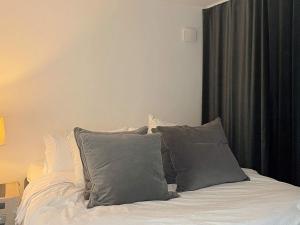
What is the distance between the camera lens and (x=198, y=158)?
7.23ft

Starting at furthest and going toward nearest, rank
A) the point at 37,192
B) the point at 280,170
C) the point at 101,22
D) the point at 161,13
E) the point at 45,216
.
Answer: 1. the point at 161,13
2. the point at 101,22
3. the point at 280,170
4. the point at 37,192
5. the point at 45,216

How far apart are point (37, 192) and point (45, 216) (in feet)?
1.16

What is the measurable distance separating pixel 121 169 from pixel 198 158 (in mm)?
602

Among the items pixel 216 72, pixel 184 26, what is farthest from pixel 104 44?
pixel 216 72

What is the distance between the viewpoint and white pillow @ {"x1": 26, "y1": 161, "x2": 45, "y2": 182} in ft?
7.72

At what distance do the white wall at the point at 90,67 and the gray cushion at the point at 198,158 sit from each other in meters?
0.80

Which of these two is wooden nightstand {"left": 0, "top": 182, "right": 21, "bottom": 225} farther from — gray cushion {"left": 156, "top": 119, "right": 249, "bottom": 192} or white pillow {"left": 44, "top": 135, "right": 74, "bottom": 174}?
gray cushion {"left": 156, "top": 119, "right": 249, "bottom": 192}

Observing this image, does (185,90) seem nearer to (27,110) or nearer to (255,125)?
(255,125)

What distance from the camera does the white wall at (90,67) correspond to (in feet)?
8.57

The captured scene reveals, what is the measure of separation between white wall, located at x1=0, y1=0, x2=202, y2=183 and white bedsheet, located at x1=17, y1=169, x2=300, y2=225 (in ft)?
2.51

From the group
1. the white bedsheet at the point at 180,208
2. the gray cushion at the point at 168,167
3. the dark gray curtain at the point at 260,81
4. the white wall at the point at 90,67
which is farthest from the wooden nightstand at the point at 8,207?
the dark gray curtain at the point at 260,81

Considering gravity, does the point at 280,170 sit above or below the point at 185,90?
below

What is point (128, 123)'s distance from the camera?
9.88 ft

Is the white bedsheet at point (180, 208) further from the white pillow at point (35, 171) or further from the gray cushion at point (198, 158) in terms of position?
the white pillow at point (35, 171)
